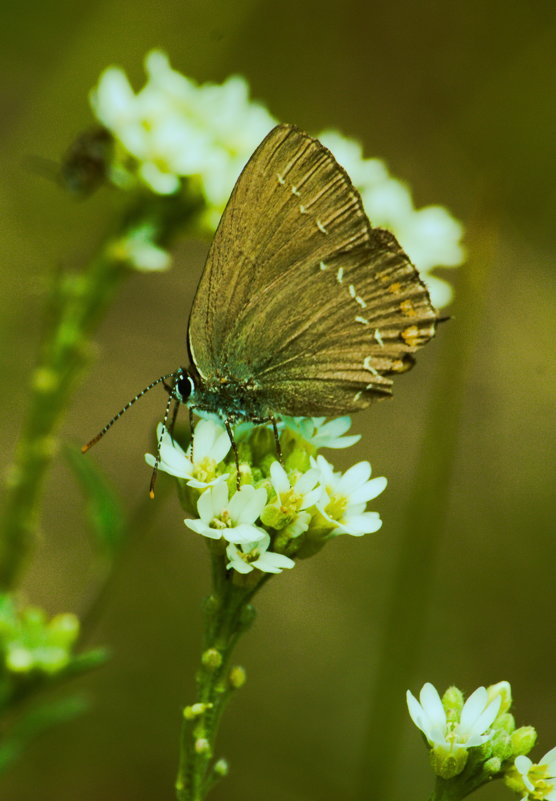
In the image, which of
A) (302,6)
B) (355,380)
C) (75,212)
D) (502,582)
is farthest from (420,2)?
(355,380)

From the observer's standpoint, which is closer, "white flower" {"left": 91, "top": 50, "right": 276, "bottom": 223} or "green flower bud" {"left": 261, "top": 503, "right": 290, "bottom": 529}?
"green flower bud" {"left": 261, "top": 503, "right": 290, "bottom": 529}

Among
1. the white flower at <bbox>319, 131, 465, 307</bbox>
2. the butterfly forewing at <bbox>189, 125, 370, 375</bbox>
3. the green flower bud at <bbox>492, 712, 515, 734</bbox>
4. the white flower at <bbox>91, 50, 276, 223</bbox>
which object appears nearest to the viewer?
the green flower bud at <bbox>492, 712, 515, 734</bbox>

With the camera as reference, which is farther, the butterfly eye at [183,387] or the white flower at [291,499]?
the butterfly eye at [183,387]

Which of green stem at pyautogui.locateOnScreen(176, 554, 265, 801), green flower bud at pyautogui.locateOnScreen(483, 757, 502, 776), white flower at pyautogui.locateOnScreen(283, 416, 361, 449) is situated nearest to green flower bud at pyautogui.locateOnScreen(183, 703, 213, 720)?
green stem at pyautogui.locateOnScreen(176, 554, 265, 801)

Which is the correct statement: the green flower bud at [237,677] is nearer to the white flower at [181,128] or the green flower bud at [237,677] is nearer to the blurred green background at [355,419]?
the white flower at [181,128]

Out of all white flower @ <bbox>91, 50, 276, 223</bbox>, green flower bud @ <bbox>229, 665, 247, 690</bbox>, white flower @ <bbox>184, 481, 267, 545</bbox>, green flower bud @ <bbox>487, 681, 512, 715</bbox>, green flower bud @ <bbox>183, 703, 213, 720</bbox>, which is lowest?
green flower bud @ <bbox>183, 703, 213, 720</bbox>

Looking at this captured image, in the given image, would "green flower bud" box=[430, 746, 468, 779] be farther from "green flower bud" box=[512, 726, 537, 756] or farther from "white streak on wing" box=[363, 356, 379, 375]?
"white streak on wing" box=[363, 356, 379, 375]

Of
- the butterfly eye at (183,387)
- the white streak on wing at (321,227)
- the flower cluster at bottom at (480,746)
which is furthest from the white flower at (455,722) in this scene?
the white streak on wing at (321,227)
